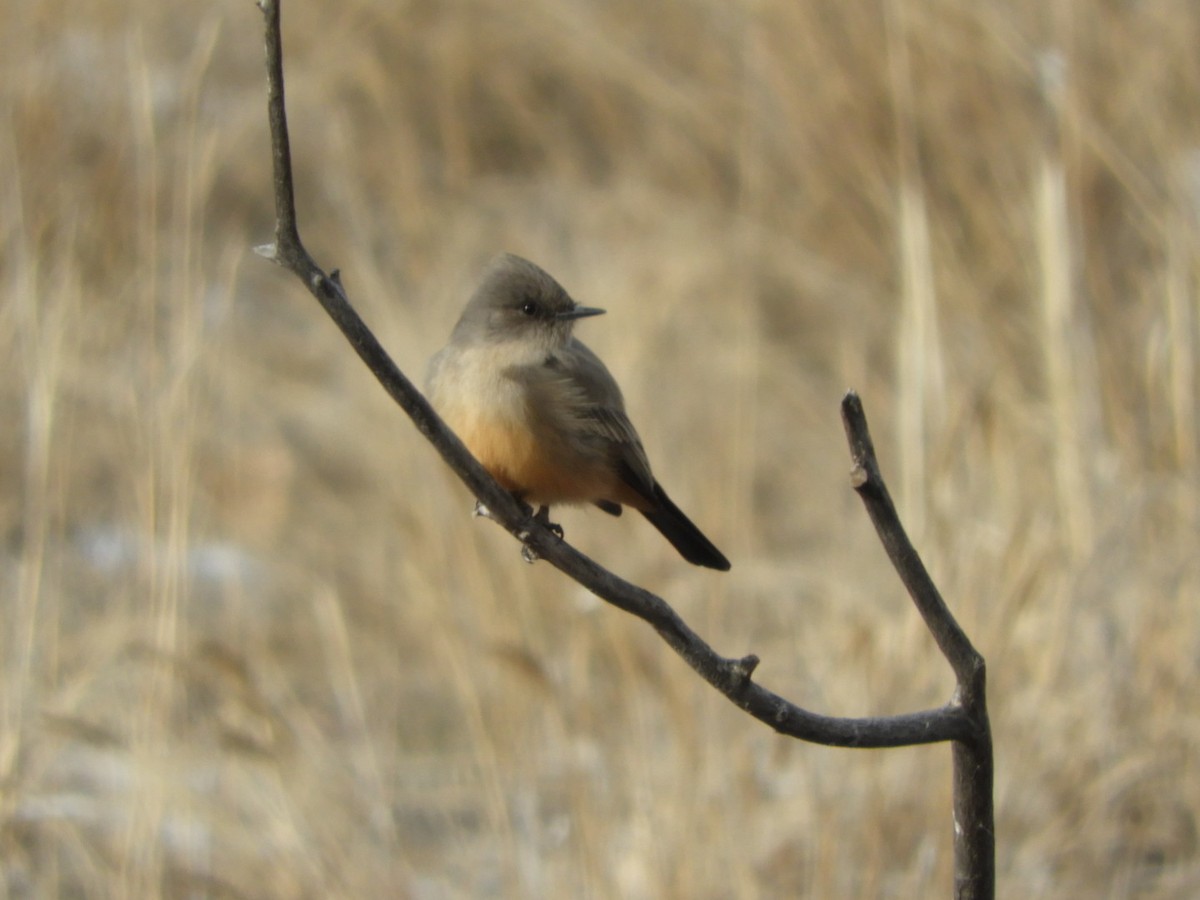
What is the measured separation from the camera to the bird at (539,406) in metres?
2.46

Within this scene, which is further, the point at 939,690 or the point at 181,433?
the point at 939,690

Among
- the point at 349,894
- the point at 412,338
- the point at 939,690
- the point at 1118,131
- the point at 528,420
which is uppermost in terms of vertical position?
the point at 1118,131

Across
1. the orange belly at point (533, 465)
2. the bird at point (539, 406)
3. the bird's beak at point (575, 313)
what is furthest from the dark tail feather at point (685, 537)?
the bird's beak at point (575, 313)

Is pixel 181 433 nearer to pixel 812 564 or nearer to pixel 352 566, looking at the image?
pixel 352 566

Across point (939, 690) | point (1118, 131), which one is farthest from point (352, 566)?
point (1118, 131)

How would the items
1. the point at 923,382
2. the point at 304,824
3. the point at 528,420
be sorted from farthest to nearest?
1. the point at 923,382
2. the point at 304,824
3. the point at 528,420

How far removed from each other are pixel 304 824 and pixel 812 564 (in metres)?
2.93

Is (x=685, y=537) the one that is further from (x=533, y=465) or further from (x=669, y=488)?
(x=669, y=488)

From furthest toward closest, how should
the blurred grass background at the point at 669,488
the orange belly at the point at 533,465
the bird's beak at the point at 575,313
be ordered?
the blurred grass background at the point at 669,488 → the bird's beak at the point at 575,313 → the orange belly at the point at 533,465

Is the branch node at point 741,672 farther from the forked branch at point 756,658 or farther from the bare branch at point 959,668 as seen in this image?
the bare branch at point 959,668

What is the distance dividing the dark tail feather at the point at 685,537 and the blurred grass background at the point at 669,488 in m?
1.11

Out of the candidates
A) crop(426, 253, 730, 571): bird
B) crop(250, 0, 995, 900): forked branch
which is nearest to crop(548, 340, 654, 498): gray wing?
crop(426, 253, 730, 571): bird

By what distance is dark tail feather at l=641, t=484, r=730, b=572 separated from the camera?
2.64 m

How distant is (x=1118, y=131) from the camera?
4.88m
